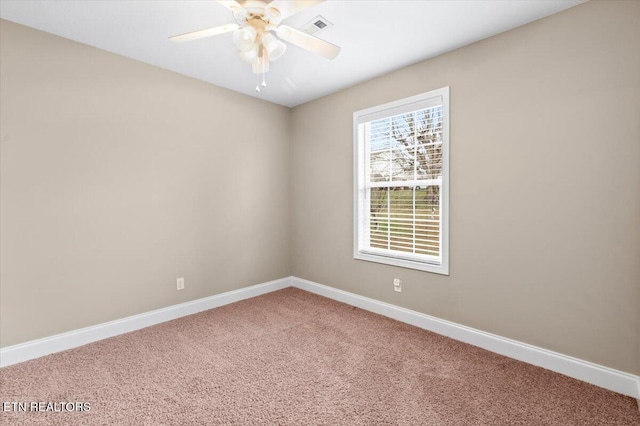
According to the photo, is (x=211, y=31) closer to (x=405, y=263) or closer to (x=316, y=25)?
(x=316, y=25)

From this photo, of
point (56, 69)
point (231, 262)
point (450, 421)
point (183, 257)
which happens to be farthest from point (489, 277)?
point (56, 69)

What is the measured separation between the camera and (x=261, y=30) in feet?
6.08

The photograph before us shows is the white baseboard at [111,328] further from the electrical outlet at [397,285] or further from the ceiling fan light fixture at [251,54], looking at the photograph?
the ceiling fan light fixture at [251,54]

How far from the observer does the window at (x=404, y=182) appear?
2.88 metres

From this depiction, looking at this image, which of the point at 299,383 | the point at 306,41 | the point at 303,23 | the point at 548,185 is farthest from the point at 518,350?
the point at 303,23

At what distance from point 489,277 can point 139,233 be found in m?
3.23

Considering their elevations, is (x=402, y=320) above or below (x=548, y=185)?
below

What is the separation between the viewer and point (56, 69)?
8.21 ft

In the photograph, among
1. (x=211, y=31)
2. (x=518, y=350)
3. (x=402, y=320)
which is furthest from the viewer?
(x=402, y=320)

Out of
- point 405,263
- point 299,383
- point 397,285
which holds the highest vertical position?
point 405,263

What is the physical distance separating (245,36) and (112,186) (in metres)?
1.95

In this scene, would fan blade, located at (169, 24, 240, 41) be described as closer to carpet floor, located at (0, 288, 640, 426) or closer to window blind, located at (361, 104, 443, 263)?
window blind, located at (361, 104, 443, 263)

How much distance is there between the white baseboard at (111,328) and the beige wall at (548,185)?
2.02 m

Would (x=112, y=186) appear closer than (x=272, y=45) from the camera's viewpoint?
No
